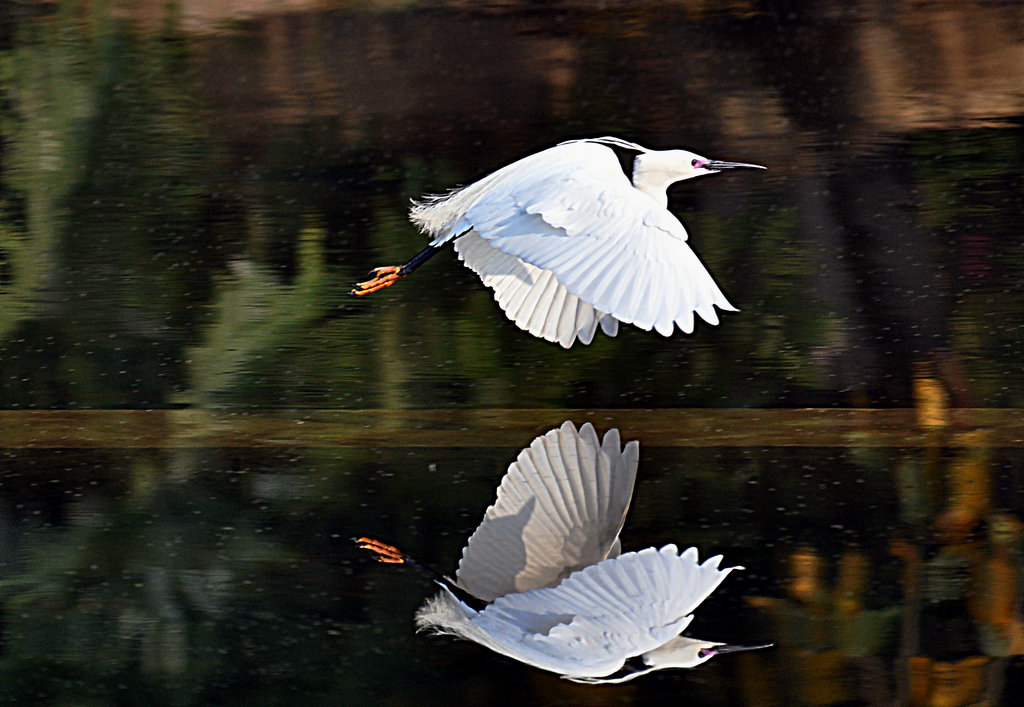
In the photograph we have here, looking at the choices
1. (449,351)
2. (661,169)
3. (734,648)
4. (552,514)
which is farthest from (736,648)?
(449,351)

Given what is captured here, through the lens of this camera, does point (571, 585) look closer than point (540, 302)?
Yes

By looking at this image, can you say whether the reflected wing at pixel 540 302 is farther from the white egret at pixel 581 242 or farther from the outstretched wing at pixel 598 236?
the outstretched wing at pixel 598 236

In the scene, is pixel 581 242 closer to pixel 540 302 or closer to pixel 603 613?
pixel 540 302

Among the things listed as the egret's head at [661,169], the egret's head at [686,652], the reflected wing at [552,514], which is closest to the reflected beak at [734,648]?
the egret's head at [686,652]

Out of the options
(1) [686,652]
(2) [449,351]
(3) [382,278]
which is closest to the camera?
(1) [686,652]

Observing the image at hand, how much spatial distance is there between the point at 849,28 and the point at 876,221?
0.73 m

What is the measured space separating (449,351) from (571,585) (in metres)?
0.99

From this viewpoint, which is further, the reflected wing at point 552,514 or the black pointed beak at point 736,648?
the reflected wing at point 552,514

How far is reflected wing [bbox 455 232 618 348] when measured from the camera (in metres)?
2.18

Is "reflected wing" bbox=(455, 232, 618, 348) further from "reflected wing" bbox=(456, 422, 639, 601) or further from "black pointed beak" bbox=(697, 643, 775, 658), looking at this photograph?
"black pointed beak" bbox=(697, 643, 775, 658)

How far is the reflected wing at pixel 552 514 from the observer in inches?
66.7

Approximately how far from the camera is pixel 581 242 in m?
1.82

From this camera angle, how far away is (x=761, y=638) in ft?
5.07

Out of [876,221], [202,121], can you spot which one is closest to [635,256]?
[876,221]
